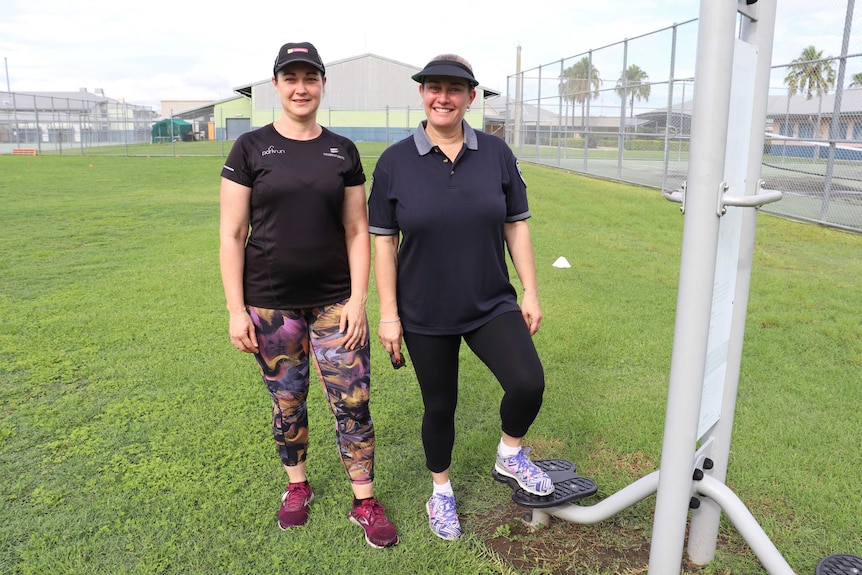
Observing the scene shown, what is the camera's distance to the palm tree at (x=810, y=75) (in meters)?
10.6

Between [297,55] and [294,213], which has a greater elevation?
[297,55]

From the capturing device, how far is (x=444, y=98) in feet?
8.04

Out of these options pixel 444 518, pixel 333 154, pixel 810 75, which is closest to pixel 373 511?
pixel 444 518

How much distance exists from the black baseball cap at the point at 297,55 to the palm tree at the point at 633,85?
15181mm

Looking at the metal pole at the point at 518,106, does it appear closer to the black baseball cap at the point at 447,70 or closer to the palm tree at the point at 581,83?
the palm tree at the point at 581,83

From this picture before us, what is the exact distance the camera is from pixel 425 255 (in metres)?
2.51

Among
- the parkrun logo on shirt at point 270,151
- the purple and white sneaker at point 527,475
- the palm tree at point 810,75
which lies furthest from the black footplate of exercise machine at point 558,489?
the palm tree at point 810,75

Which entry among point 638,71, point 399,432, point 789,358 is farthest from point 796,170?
point 399,432

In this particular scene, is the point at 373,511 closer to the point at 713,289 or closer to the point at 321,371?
the point at 321,371

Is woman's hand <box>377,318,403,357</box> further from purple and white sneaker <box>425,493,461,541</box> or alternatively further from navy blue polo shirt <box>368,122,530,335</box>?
purple and white sneaker <box>425,493,461,541</box>

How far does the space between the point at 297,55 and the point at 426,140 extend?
1.82 feet

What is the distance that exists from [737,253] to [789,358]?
9.27 feet

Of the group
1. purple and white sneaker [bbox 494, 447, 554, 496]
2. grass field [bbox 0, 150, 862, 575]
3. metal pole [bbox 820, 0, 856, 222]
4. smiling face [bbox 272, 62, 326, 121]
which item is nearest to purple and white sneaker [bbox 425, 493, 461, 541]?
grass field [bbox 0, 150, 862, 575]

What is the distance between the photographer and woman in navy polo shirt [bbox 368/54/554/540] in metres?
2.46
